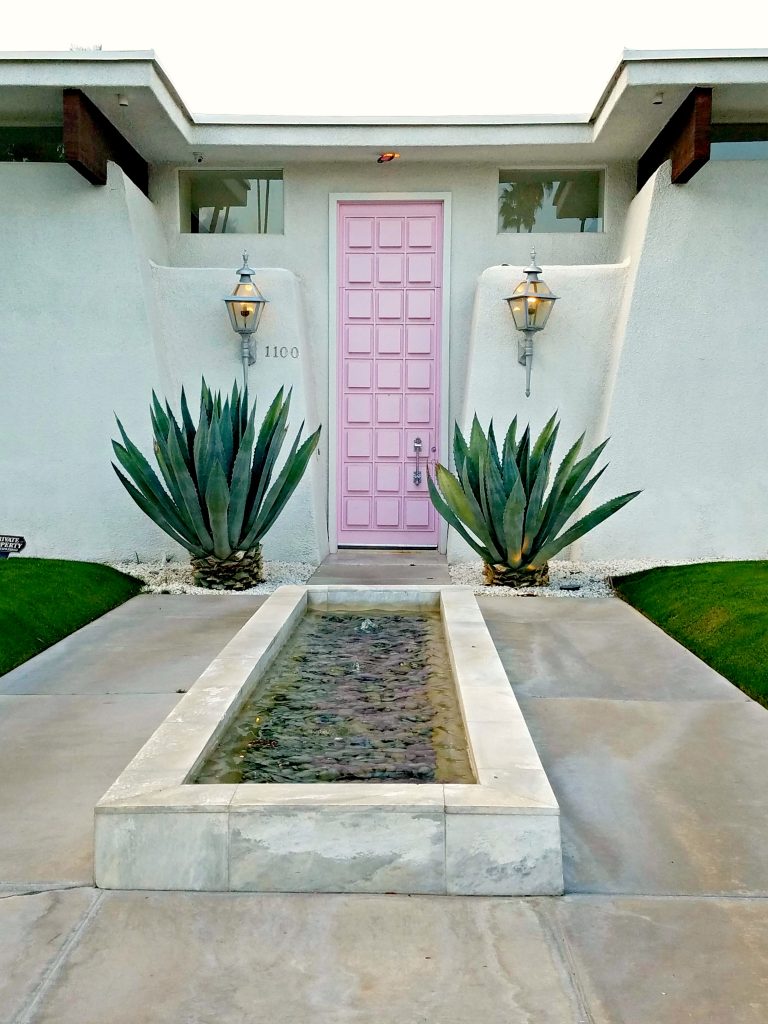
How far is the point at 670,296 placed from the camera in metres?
→ 7.03

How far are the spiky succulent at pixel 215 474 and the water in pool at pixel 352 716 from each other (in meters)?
1.61

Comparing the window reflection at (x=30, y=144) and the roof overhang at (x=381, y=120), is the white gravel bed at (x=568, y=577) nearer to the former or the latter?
the roof overhang at (x=381, y=120)

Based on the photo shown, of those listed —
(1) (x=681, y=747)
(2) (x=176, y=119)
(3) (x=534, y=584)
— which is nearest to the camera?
(1) (x=681, y=747)

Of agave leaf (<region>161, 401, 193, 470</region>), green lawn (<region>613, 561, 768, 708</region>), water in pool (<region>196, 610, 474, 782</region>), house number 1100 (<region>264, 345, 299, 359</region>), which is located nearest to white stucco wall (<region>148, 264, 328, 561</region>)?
house number 1100 (<region>264, 345, 299, 359</region>)

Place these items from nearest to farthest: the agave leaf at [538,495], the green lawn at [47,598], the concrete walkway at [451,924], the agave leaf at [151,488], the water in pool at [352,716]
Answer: the concrete walkway at [451,924] < the water in pool at [352,716] < the green lawn at [47,598] < the agave leaf at [538,495] < the agave leaf at [151,488]

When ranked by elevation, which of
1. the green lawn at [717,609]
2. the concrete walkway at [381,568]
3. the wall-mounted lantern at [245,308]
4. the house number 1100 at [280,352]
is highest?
the wall-mounted lantern at [245,308]

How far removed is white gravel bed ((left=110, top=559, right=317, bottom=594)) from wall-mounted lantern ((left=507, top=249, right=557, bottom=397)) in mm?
2367

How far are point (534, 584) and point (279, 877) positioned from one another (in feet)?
13.8

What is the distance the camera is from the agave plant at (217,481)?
5.91m

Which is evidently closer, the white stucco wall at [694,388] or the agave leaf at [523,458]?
the agave leaf at [523,458]

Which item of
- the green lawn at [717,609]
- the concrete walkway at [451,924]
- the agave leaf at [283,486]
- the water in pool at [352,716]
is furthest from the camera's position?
the agave leaf at [283,486]

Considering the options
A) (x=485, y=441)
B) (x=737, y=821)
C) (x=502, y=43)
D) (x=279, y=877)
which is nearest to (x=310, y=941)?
(x=279, y=877)

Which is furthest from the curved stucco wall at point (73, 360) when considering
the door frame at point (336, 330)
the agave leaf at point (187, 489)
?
the door frame at point (336, 330)

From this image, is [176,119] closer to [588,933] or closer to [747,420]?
[747,420]
